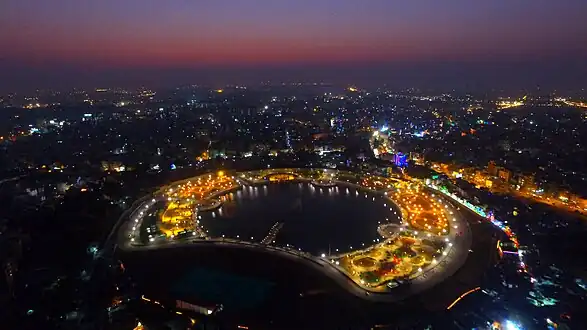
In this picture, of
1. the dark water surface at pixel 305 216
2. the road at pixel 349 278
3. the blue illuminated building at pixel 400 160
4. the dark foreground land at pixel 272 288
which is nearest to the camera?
the dark foreground land at pixel 272 288

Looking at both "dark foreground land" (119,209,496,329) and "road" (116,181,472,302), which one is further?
"road" (116,181,472,302)

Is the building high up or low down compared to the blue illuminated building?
up

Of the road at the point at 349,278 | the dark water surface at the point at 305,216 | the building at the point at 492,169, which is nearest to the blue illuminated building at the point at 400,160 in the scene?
the building at the point at 492,169

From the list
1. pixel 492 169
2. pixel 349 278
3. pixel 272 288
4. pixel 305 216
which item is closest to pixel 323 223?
pixel 305 216

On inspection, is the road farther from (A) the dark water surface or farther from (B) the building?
(B) the building

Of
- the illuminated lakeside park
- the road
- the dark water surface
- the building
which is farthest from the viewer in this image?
the building

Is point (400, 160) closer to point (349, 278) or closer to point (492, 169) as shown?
point (492, 169)

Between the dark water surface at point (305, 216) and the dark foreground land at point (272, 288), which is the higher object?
the dark foreground land at point (272, 288)

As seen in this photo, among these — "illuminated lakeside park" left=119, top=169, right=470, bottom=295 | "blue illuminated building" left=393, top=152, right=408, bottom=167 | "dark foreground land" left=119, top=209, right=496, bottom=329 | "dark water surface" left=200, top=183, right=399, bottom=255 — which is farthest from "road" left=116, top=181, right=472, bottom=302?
"blue illuminated building" left=393, top=152, right=408, bottom=167

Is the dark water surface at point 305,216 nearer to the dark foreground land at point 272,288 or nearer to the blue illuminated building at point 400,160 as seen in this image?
the dark foreground land at point 272,288

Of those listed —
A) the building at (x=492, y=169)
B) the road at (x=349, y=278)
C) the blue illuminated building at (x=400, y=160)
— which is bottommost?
the blue illuminated building at (x=400, y=160)
